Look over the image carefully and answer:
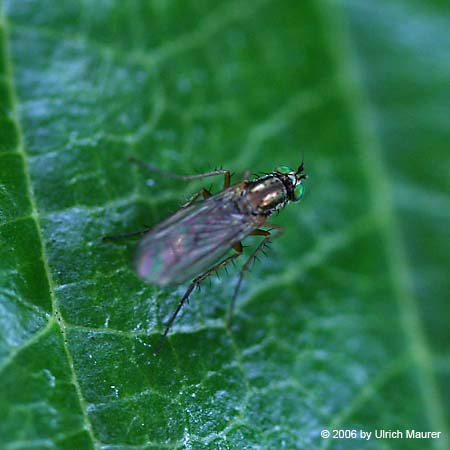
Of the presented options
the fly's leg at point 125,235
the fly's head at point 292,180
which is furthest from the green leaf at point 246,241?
the fly's head at point 292,180

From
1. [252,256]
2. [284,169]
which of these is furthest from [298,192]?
[252,256]

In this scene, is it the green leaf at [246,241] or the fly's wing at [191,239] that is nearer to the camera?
the green leaf at [246,241]

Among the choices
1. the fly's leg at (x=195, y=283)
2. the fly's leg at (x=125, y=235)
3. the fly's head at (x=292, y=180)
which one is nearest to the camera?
the fly's leg at (x=195, y=283)

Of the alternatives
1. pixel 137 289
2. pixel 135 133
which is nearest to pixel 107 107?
pixel 135 133

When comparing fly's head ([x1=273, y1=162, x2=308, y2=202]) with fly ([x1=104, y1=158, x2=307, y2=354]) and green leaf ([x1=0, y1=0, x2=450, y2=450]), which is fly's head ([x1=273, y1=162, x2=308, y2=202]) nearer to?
fly ([x1=104, y1=158, x2=307, y2=354])

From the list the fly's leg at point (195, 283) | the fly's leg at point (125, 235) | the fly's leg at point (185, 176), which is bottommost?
the fly's leg at point (195, 283)

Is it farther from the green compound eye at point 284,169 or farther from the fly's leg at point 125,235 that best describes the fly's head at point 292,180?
the fly's leg at point 125,235

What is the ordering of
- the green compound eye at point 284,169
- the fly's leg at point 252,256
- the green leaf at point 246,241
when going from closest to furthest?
the green leaf at point 246,241 < the fly's leg at point 252,256 < the green compound eye at point 284,169

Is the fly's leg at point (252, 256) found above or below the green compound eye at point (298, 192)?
below
